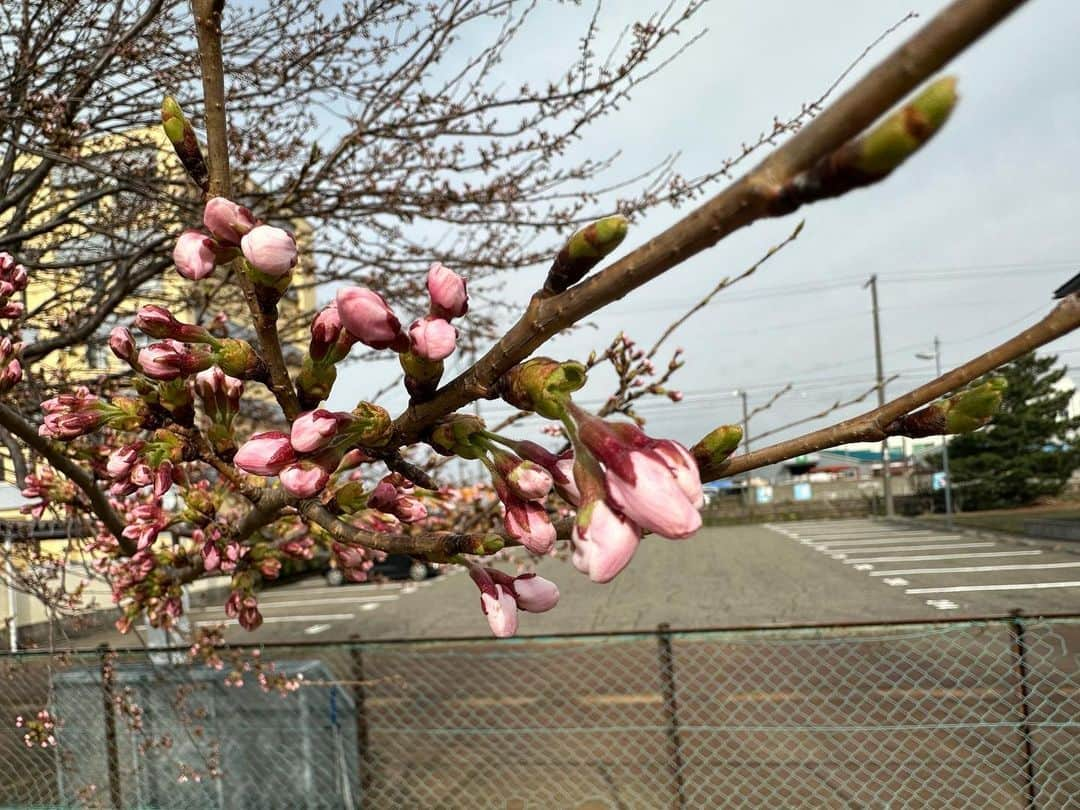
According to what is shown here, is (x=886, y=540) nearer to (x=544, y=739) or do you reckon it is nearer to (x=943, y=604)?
(x=943, y=604)

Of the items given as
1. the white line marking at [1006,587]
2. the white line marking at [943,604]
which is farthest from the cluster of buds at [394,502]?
the white line marking at [1006,587]

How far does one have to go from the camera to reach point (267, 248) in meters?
0.74

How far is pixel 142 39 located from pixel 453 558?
359 centimetres

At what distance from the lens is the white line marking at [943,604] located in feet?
37.5

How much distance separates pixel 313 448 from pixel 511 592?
12.3 inches

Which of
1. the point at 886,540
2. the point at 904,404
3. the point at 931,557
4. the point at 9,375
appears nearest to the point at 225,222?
the point at 904,404

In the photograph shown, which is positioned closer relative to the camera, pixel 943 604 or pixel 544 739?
pixel 544 739

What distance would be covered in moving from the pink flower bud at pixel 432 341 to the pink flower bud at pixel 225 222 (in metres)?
0.23

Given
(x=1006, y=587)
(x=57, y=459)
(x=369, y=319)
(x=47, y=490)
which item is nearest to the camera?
(x=369, y=319)

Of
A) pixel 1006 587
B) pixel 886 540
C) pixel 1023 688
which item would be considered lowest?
pixel 886 540

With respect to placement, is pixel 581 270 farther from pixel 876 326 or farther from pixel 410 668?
pixel 876 326

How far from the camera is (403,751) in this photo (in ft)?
20.2

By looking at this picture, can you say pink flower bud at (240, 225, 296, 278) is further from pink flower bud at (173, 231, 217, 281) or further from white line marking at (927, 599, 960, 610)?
white line marking at (927, 599, 960, 610)

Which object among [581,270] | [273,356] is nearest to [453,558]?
[273,356]
